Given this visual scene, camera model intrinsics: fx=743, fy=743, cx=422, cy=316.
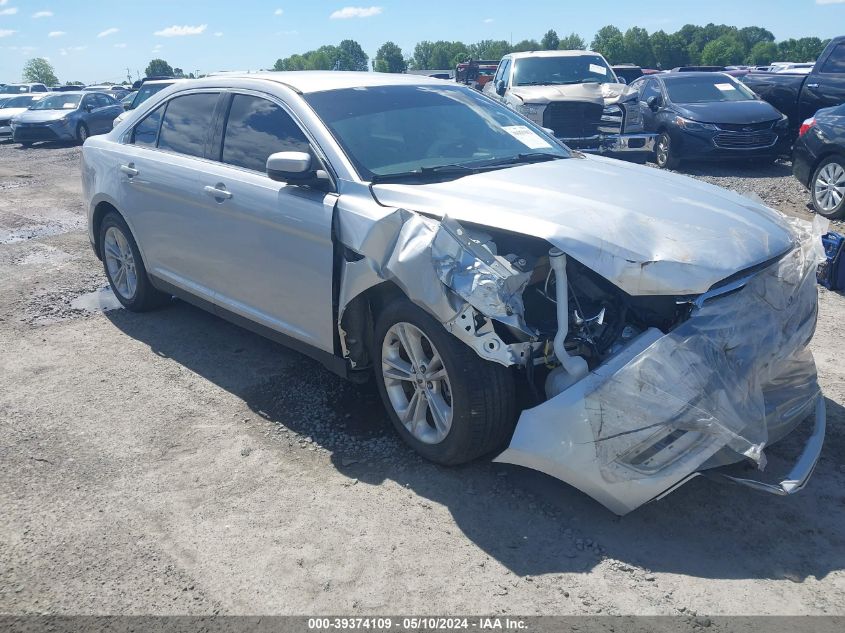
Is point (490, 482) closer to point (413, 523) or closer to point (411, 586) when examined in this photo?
point (413, 523)

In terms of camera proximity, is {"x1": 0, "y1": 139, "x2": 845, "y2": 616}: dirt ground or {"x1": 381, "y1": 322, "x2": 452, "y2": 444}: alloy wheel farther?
{"x1": 381, "y1": 322, "x2": 452, "y2": 444}: alloy wheel

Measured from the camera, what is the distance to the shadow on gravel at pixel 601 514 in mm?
3000

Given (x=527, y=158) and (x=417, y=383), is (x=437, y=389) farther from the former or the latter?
(x=527, y=158)

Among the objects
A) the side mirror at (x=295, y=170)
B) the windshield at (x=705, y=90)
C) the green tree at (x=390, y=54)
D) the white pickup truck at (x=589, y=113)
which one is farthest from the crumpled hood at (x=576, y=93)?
the green tree at (x=390, y=54)

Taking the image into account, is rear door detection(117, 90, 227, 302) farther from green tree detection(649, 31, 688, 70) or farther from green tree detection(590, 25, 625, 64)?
green tree detection(649, 31, 688, 70)

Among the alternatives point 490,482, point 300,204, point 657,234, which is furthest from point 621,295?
point 300,204

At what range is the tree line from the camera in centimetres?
8144

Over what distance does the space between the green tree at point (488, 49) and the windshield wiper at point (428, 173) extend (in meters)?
114

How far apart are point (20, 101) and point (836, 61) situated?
24486 millimetres

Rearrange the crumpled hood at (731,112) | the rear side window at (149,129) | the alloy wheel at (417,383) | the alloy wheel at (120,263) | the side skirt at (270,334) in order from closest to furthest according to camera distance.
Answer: the alloy wheel at (417,383), the side skirt at (270,334), the rear side window at (149,129), the alloy wheel at (120,263), the crumpled hood at (731,112)

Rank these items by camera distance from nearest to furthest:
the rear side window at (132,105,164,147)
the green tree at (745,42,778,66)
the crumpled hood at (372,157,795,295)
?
the crumpled hood at (372,157,795,295) → the rear side window at (132,105,164,147) → the green tree at (745,42,778,66)

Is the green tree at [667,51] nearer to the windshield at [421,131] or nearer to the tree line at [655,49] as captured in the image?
the tree line at [655,49]

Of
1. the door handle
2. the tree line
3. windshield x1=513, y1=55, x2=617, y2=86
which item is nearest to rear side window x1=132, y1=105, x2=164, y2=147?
the door handle

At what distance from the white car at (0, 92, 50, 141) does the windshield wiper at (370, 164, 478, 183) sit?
883 inches
